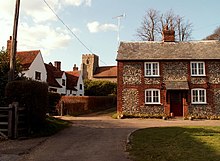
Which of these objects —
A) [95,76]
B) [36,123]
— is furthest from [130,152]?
[95,76]

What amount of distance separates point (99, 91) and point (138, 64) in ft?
96.2

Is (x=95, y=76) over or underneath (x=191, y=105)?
over

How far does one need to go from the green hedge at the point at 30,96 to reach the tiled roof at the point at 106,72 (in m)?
58.9

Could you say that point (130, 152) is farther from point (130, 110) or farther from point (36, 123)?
point (130, 110)

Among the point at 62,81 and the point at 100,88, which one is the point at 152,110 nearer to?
the point at 62,81

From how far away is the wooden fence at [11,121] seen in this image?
1334 centimetres

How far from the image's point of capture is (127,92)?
96.1 ft

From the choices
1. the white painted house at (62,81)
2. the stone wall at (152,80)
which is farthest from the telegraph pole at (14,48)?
the white painted house at (62,81)

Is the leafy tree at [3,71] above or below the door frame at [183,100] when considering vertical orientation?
above

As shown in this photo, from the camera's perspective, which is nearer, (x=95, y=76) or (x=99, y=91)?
(x=99, y=91)

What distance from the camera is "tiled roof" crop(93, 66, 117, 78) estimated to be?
243ft

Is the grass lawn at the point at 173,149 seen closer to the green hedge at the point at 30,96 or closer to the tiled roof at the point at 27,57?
the green hedge at the point at 30,96

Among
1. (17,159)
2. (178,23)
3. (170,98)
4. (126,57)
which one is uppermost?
(178,23)

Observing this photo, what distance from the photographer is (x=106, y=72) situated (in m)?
76.3
